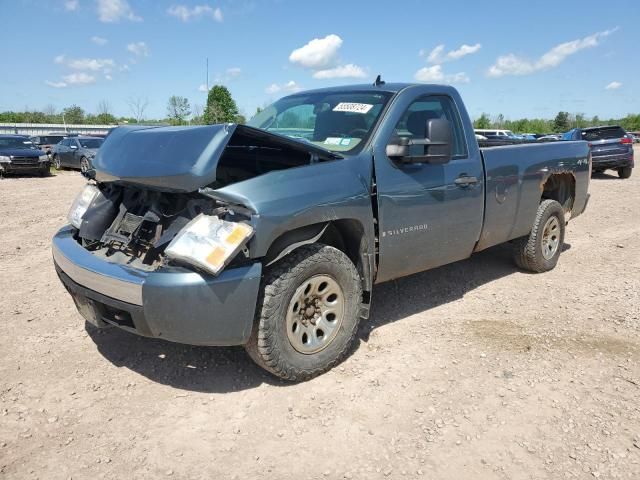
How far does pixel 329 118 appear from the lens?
156 inches

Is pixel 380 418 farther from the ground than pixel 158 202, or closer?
closer

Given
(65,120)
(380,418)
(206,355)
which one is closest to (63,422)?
(206,355)

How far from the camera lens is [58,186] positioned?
1432 centimetres

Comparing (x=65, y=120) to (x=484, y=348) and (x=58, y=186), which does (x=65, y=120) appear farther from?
(x=484, y=348)

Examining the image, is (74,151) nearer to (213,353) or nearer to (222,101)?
(213,353)

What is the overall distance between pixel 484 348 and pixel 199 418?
217 cm

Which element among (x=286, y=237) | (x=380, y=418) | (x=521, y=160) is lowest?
(x=380, y=418)

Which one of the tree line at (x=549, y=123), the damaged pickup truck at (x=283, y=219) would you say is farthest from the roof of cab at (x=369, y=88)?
the tree line at (x=549, y=123)

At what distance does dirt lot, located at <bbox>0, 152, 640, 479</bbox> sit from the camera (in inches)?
98.5

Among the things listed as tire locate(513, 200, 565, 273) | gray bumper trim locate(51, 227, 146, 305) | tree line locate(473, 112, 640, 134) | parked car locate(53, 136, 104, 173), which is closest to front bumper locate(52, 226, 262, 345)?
gray bumper trim locate(51, 227, 146, 305)

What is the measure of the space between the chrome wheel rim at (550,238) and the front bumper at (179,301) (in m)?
4.06

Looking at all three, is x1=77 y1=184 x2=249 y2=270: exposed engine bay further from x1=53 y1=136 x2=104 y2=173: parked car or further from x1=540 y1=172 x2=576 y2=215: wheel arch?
x1=53 y1=136 x2=104 y2=173: parked car

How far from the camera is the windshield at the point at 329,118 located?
12.1ft

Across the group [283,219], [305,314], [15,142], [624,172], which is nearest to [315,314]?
[305,314]
